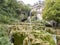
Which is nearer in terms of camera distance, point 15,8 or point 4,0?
point 4,0

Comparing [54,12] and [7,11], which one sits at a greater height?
[7,11]

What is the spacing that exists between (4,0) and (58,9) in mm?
6071

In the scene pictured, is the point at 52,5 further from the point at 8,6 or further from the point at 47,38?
the point at 47,38

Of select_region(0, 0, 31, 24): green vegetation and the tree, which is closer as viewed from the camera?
select_region(0, 0, 31, 24): green vegetation

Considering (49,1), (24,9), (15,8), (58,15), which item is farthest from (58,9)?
(24,9)

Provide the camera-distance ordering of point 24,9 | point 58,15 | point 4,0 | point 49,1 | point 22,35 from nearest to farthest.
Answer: point 22,35 < point 58,15 < point 4,0 < point 49,1 < point 24,9

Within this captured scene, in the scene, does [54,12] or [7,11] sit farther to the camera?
[7,11]

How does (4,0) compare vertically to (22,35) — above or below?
above

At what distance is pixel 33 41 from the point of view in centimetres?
709

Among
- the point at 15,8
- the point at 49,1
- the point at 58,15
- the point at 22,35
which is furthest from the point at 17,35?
the point at 15,8

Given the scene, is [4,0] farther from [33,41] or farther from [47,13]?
[33,41]

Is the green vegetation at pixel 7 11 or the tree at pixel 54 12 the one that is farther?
the tree at pixel 54 12

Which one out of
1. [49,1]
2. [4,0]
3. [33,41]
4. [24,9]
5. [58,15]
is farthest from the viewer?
[24,9]

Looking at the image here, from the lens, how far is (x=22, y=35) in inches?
348
